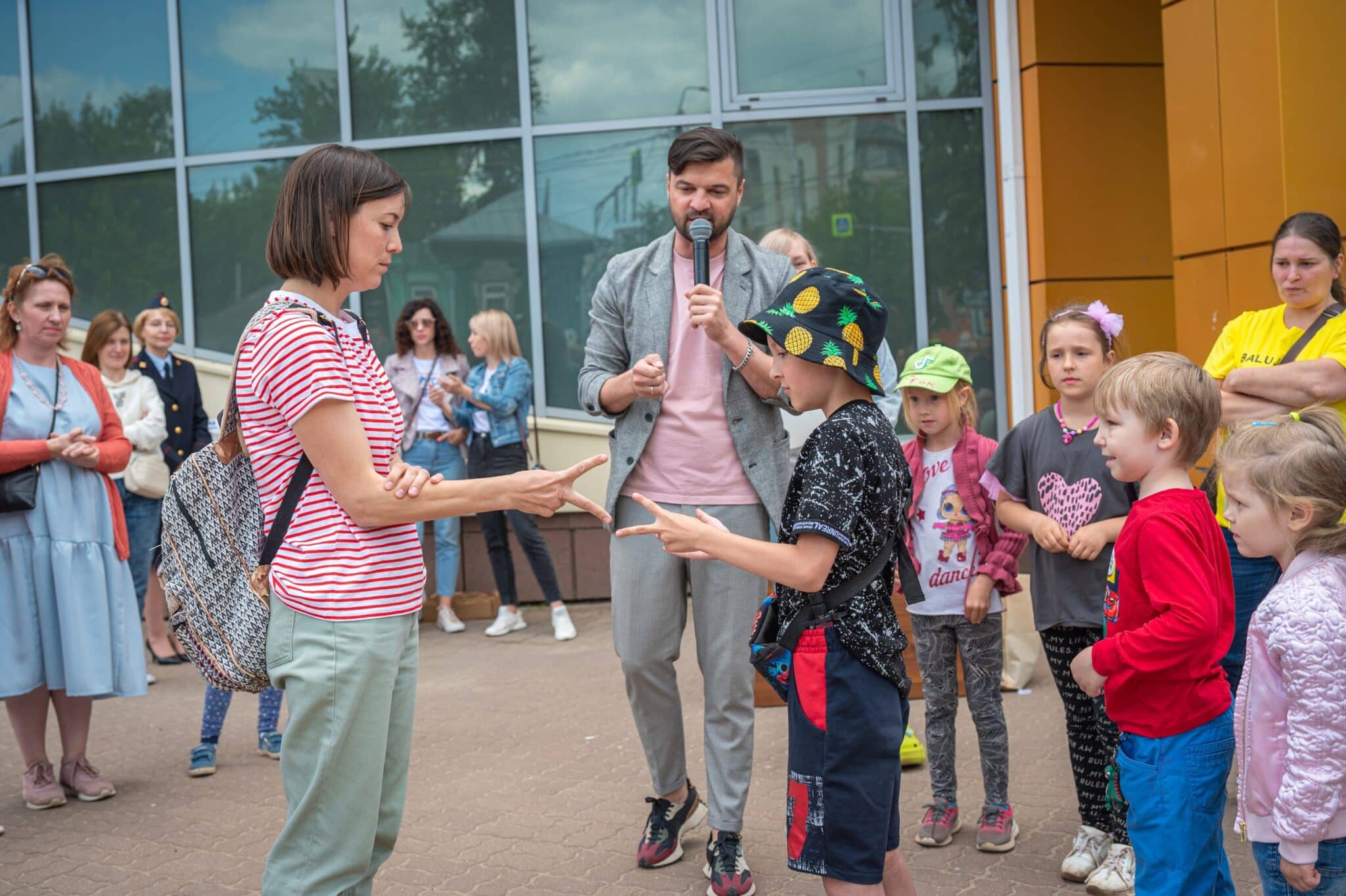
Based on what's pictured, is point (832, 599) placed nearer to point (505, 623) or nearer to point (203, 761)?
point (203, 761)

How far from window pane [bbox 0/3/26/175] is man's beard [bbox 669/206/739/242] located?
29.8 feet

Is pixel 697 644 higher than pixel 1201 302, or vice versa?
pixel 1201 302

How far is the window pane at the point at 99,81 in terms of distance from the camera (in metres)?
10.7

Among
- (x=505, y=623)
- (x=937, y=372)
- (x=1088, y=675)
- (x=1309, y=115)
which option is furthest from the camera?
(x=505, y=623)

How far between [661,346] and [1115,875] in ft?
7.32

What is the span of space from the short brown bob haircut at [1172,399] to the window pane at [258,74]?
867cm

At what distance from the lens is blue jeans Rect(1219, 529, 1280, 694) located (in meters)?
4.27

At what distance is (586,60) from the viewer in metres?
10.0

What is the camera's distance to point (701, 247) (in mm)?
4035

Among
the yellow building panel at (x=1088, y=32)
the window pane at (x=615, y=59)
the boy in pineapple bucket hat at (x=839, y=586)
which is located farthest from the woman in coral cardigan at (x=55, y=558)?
the yellow building panel at (x=1088, y=32)

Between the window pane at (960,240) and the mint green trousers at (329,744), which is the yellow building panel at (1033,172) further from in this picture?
the mint green trousers at (329,744)

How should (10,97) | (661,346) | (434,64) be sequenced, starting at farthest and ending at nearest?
(10,97) < (434,64) < (661,346)

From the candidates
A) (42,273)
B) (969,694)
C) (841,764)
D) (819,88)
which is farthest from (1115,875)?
(819,88)

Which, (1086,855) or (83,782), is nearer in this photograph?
(1086,855)
